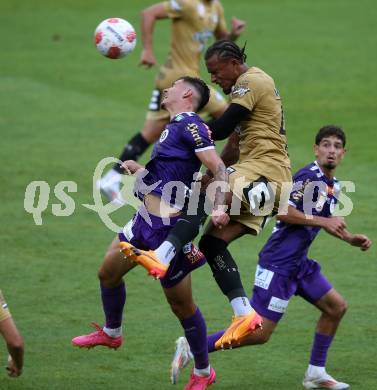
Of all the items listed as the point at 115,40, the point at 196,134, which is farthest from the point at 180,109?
the point at 115,40

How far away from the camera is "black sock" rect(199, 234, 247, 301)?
822 cm

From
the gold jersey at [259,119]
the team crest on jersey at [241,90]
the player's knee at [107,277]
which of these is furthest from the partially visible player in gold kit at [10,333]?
the team crest on jersey at [241,90]

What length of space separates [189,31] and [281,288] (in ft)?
22.5

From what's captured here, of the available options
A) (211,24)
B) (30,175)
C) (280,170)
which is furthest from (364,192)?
(280,170)

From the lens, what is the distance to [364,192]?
46.1ft

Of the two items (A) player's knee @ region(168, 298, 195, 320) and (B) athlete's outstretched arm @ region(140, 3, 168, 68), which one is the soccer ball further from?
Answer: (B) athlete's outstretched arm @ region(140, 3, 168, 68)

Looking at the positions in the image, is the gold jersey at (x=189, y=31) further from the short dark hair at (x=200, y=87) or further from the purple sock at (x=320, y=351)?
the purple sock at (x=320, y=351)

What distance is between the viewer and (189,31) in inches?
584

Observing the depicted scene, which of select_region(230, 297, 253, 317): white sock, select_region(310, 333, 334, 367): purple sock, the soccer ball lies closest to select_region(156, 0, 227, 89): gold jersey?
the soccer ball

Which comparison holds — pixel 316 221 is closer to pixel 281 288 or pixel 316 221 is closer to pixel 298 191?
pixel 298 191

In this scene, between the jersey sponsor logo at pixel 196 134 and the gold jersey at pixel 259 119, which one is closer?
the jersey sponsor logo at pixel 196 134

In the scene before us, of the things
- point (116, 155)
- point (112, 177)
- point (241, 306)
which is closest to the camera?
point (241, 306)

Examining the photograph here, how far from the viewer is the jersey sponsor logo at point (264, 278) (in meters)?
8.77

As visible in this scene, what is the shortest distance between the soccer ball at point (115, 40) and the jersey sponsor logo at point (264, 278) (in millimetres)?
2603
